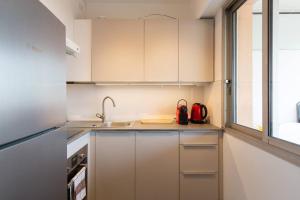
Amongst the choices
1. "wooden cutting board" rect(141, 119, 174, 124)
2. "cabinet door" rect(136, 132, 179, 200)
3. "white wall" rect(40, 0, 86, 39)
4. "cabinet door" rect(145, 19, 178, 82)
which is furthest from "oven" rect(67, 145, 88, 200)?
"white wall" rect(40, 0, 86, 39)

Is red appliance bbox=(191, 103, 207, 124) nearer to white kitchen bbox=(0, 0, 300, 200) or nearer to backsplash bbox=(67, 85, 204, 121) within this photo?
white kitchen bbox=(0, 0, 300, 200)

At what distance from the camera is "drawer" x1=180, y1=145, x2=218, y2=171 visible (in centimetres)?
220

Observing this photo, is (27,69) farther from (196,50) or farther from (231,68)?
(196,50)

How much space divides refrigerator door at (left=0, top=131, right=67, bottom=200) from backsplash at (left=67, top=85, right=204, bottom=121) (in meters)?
1.91

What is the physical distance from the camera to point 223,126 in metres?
2.19

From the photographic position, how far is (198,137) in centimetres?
221

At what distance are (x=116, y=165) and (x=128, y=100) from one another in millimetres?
954

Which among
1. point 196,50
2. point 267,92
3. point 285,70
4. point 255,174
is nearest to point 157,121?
point 196,50

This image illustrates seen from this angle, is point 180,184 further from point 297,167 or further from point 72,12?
point 72,12

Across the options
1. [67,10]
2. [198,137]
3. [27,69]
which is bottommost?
[198,137]

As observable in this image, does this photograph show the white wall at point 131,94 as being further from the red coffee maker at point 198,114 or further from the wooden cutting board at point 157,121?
the red coffee maker at point 198,114

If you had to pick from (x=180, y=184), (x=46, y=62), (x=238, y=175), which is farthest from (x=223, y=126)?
(x=46, y=62)

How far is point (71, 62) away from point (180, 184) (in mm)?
1886

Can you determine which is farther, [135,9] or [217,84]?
[135,9]
